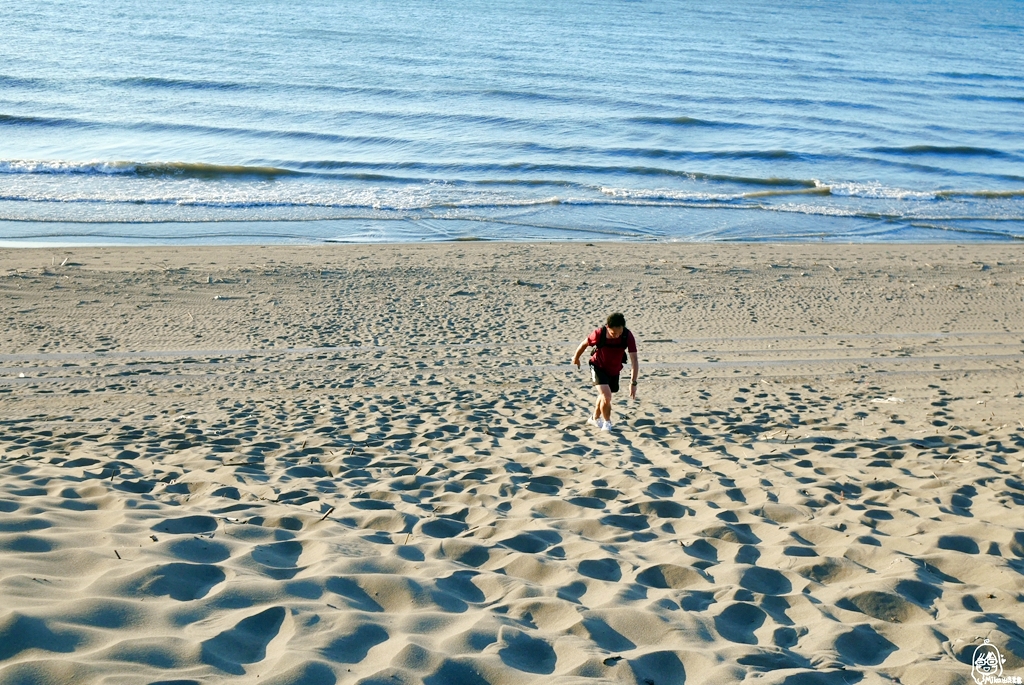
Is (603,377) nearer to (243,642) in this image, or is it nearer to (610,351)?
(610,351)

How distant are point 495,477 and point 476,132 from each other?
22604mm

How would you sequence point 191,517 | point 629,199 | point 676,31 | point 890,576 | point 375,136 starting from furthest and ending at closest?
point 676,31
point 375,136
point 629,199
point 191,517
point 890,576

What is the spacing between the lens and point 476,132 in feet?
89.5

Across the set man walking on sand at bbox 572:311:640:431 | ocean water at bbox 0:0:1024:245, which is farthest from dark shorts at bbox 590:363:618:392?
ocean water at bbox 0:0:1024:245

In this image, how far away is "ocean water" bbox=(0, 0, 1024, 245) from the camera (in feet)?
62.0

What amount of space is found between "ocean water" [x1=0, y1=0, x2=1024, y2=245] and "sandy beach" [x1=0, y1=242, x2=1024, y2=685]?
5.26m

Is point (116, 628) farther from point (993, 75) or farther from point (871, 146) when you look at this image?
point (993, 75)

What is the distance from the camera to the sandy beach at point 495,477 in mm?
3330

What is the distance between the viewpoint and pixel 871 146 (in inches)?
1080

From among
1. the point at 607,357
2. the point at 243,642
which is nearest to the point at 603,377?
the point at 607,357

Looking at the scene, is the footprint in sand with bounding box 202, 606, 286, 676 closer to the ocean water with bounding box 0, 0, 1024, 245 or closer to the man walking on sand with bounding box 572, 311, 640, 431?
the man walking on sand with bounding box 572, 311, 640, 431

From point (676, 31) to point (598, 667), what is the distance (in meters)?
54.0

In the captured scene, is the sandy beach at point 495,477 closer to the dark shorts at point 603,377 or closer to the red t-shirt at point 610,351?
the dark shorts at point 603,377

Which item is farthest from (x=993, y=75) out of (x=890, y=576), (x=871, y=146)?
(x=890, y=576)
